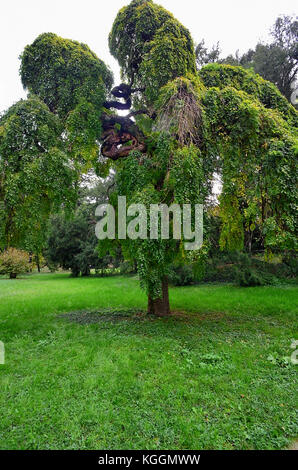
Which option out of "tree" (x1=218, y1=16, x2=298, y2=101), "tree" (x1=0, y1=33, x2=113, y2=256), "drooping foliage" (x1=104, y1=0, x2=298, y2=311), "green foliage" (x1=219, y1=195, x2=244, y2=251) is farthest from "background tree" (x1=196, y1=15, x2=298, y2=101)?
"green foliage" (x1=219, y1=195, x2=244, y2=251)

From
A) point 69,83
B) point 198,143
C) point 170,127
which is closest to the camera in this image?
point 170,127

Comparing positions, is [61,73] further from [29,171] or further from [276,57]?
[276,57]

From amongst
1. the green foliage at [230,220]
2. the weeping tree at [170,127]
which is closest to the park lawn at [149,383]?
the weeping tree at [170,127]

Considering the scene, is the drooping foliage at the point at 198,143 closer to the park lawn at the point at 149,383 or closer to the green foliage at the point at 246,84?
the green foliage at the point at 246,84

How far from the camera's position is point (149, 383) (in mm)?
3184

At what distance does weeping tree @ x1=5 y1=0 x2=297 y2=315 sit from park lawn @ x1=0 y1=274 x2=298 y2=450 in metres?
1.14

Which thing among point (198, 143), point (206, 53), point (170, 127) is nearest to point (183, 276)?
point (198, 143)

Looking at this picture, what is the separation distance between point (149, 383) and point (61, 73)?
20.8 ft

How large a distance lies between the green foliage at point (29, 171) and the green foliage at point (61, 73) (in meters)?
0.72

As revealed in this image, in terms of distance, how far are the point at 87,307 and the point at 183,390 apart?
5.51m

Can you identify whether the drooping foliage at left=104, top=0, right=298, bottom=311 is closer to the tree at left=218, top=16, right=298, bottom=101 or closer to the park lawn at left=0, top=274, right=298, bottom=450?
the park lawn at left=0, top=274, right=298, bottom=450

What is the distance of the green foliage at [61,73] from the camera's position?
18.3ft

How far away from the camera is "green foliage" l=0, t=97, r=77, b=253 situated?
4.71 meters

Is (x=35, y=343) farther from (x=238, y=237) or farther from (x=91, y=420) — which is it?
(x=238, y=237)
